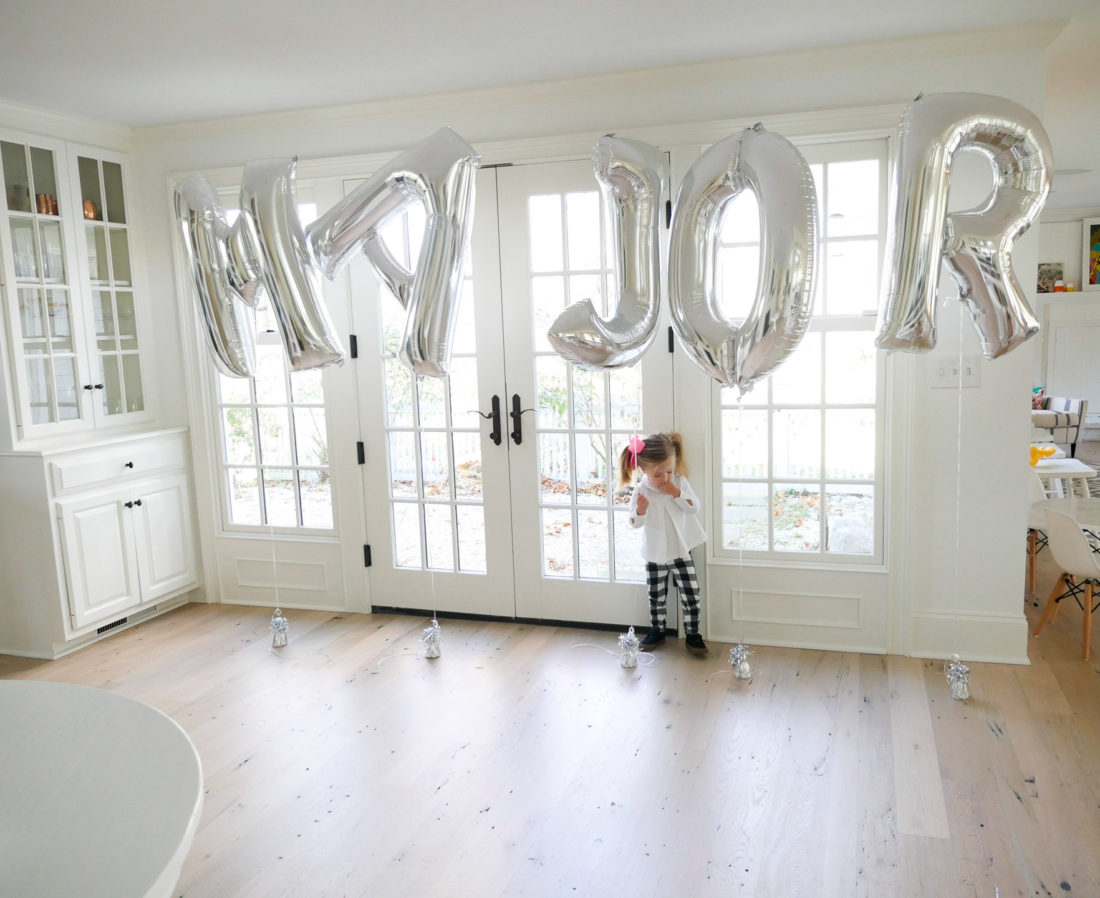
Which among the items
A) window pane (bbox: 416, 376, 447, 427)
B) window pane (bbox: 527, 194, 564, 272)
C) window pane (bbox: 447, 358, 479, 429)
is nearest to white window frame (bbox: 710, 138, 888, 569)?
window pane (bbox: 527, 194, 564, 272)

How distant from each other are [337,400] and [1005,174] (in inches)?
137

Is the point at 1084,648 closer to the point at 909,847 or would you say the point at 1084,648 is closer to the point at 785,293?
the point at 909,847

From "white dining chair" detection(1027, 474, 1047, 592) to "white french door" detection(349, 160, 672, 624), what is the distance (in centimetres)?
176

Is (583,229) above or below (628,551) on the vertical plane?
above

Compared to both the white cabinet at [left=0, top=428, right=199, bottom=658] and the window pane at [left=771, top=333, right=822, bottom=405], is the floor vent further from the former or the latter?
the window pane at [left=771, top=333, right=822, bottom=405]

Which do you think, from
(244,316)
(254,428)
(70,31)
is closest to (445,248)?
(244,316)

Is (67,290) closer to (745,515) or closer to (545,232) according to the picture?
(545,232)

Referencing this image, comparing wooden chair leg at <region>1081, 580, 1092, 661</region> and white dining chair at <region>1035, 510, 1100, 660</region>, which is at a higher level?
white dining chair at <region>1035, 510, 1100, 660</region>

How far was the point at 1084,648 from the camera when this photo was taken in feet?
11.7

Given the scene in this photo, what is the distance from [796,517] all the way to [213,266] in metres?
2.84

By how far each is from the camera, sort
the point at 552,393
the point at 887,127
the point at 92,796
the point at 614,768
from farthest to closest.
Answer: the point at 552,393 → the point at 887,127 → the point at 614,768 → the point at 92,796

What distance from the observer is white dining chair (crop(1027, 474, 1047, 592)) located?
393 cm

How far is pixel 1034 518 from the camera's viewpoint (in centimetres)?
399

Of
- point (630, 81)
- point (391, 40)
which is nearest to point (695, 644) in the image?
point (630, 81)
